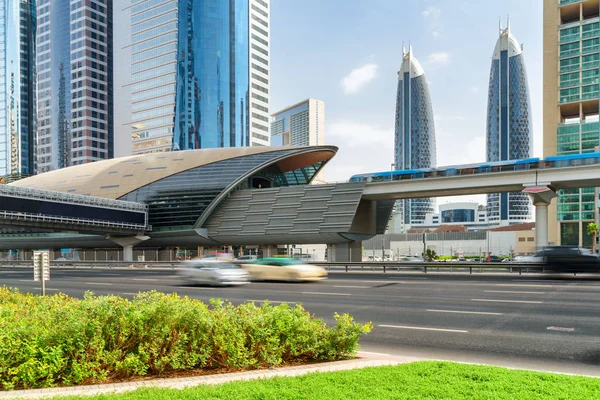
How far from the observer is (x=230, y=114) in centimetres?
13838

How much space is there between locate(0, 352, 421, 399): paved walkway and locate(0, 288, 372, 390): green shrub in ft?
1.13

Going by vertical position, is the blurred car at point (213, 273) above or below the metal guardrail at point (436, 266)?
above

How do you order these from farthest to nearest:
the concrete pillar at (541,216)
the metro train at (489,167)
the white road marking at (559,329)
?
the concrete pillar at (541,216) < the metro train at (489,167) < the white road marking at (559,329)

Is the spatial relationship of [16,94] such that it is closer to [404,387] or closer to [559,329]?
[559,329]

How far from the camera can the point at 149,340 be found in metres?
7.75

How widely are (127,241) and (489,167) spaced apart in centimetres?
5533

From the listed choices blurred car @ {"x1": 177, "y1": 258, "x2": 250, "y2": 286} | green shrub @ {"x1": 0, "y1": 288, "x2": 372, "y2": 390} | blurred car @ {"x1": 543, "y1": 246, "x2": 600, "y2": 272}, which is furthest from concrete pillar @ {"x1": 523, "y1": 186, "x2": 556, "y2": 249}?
green shrub @ {"x1": 0, "y1": 288, "x2": 372, "y2": 390}

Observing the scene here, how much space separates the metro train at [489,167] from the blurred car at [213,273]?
36062mm

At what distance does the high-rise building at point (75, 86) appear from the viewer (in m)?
151

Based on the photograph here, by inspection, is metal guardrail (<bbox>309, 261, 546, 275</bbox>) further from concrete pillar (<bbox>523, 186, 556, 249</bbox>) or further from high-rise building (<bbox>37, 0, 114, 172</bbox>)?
high-rise building (<bbox>37, 0, 114, 172</bbox>)

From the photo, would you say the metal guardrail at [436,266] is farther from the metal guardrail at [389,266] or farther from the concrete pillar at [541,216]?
the concrete pillar at [541,216]

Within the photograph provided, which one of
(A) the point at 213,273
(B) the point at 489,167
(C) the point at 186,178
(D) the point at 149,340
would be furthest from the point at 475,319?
(C) the point at 186,178

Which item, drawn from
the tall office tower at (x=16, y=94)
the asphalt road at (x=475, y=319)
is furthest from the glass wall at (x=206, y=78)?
the asphalt road at (x=475, y=319)

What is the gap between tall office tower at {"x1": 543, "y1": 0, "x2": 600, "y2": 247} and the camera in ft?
298
